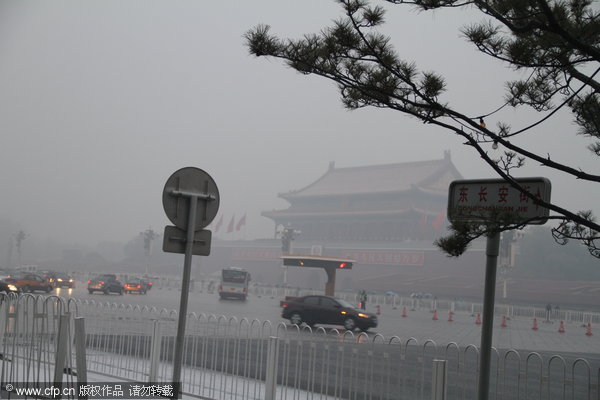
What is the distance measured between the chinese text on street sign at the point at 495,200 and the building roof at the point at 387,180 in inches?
2223

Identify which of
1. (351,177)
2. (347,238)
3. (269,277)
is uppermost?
(351,177)

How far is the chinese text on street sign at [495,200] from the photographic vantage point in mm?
4559

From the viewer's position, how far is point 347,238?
63.4m

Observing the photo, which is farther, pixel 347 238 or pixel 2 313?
pixel 347 238

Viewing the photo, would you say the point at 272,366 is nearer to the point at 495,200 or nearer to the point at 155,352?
the point at 155,352

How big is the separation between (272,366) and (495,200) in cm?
344

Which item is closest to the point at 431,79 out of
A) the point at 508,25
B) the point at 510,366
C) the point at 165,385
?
the point at 508,25

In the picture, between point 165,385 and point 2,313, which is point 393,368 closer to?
point 165,385

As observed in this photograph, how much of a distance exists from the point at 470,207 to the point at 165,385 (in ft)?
13.9

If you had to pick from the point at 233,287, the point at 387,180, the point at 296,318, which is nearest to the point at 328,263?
the point at 296,318

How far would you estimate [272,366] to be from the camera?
7344 millimetres

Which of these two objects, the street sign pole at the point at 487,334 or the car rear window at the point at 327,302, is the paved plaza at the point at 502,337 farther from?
the street sign pole at the point at 487,334

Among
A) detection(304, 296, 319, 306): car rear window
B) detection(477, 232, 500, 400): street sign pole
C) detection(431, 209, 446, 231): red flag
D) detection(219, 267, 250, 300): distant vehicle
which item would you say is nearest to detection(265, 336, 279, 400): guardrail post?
detection(477, 232, 500, 400): street sign pole

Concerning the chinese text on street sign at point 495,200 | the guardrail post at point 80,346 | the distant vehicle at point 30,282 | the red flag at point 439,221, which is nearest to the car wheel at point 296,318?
the guardrail post at point 80,346
